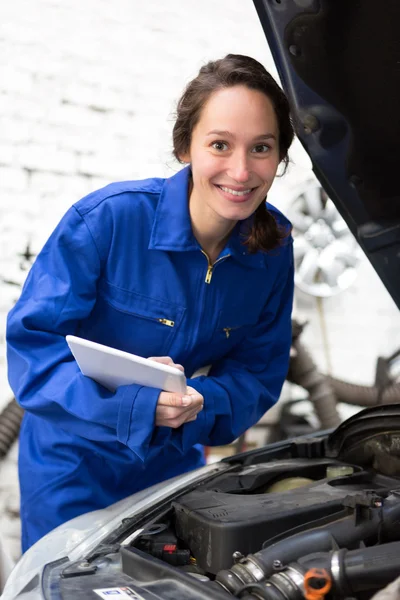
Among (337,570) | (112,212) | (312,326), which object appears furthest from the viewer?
(312,326)

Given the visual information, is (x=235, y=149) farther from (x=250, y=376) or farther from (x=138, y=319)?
(x=250, y=376)

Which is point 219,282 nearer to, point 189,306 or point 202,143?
point 189,306

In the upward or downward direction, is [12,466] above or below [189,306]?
below

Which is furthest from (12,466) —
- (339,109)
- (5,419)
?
(339,109)

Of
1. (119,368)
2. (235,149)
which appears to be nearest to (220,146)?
(235,149)

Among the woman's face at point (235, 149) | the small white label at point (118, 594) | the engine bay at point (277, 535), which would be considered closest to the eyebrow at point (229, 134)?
the woman's face at point (235, 149)

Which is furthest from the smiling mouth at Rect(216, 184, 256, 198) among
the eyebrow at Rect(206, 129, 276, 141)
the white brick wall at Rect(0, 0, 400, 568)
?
the white brick wall at Rect(0, 0, 400, 568)

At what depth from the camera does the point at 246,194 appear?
154 cm

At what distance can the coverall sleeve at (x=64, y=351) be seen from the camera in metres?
1.48

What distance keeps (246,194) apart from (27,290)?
0.55m

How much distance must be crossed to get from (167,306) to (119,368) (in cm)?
30

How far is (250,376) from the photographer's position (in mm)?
1828

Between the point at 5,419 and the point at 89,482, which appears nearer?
the point at 89,482

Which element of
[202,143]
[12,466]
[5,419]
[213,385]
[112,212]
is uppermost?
[202,143]
